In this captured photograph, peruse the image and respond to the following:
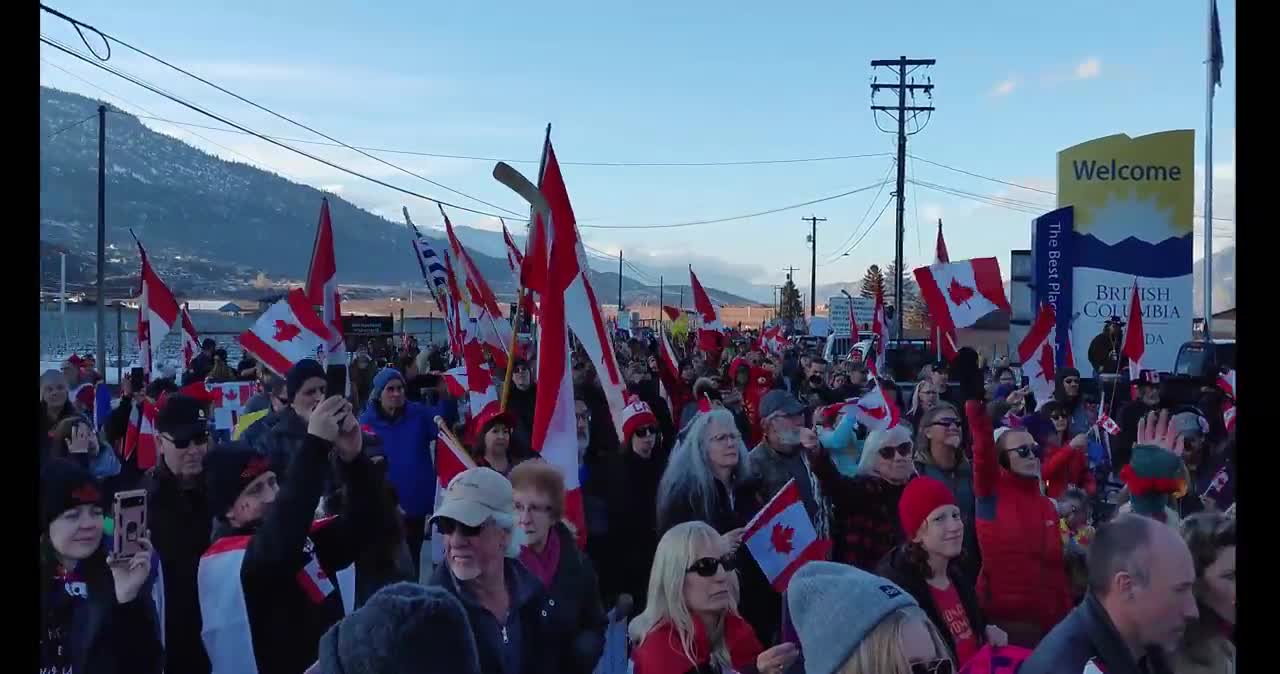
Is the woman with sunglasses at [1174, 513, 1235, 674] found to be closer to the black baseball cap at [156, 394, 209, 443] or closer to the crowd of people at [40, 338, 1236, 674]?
the crowd of people at [40, 338, 1236, 674]

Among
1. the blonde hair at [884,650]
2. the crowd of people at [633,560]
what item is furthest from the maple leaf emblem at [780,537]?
the blonde hair at [884,650]

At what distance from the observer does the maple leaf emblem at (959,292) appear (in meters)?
14.4

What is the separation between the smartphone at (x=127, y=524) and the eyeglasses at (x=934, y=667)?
7.93 feet

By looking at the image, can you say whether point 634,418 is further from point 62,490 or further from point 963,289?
point 963,289

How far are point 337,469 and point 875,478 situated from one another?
8.22ft

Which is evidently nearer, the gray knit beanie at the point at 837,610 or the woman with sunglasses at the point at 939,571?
the gray knit beanie at the point at 837,610

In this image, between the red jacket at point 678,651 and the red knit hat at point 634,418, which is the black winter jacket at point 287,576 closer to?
the red jacket at point 678,651

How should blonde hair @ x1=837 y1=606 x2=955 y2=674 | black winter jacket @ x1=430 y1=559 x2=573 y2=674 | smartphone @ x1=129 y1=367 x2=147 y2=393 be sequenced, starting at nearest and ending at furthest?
blonde hair @ x1=837 y1=606 x2=955 y2=674 < black winter jacket @ x1=430 y1=559 x2=573 y2=674 < smartphone @ x1=129 y1=367 x2=147 y2=393

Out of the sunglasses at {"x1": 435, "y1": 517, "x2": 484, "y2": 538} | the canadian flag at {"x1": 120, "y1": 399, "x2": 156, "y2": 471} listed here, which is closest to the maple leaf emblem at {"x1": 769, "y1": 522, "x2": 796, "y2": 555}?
the sunglasses at {"x1": 435, "y1": 517, "x2": 484, "y2": 538}

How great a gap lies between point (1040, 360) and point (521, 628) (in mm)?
8458

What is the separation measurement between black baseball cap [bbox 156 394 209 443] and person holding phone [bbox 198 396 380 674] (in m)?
0.76

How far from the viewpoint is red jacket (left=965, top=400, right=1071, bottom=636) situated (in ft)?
14.7

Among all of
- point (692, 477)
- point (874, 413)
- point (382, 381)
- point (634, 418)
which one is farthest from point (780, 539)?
point (382, 381)
